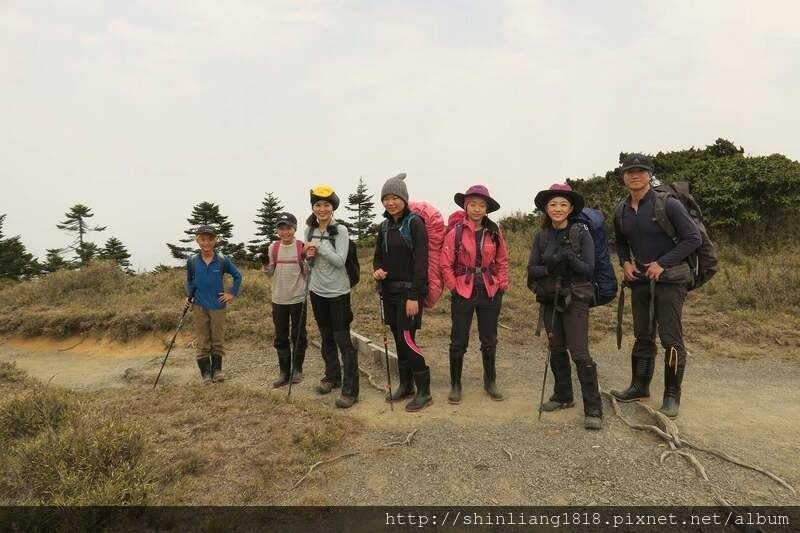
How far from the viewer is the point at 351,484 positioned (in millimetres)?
3412

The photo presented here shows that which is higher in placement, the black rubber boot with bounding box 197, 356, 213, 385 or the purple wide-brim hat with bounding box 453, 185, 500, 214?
the purple wide-brim hat with bounding box 453, 185, 500, 214

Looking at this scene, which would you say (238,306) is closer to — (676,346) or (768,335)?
(676,346)

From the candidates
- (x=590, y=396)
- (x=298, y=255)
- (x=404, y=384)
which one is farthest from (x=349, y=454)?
(x=298, y=255)

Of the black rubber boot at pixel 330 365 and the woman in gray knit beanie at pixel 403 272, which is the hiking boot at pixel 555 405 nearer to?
the woman in gray knit beanie at pixel 403 272

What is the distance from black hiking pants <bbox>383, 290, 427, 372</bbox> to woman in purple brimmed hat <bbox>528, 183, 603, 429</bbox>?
4.37ft

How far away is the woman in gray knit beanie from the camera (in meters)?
4.86

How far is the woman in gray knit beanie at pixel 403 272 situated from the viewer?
4855mm

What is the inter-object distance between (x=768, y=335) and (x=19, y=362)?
13664 mm

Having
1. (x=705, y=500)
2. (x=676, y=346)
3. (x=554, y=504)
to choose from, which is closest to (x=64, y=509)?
(x=554, y=504)

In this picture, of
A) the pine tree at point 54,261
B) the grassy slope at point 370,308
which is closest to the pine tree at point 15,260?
the pine tree at point 54,261

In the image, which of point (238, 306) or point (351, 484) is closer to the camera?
point (351, 484)

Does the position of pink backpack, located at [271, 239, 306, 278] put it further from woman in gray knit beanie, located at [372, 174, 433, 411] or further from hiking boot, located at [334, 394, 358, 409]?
hiking boot, located at [334, 394, 358, 409]

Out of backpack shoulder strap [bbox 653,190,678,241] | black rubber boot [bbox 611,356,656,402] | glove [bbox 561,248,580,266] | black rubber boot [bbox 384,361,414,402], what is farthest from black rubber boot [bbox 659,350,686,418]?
black rubber boot [bbox 384,361,414,402]

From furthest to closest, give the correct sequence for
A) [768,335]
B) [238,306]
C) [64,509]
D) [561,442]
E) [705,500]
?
[238,306] < [768,335] < [561,442] < [705,500] < [64,509]
